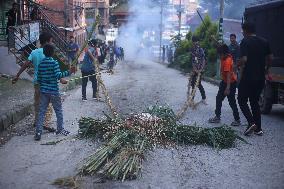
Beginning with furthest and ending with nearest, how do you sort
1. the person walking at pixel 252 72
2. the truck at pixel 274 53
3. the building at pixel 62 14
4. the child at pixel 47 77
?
the building at pixel 62 14 → the truck at pixel 274 53 → the person walking at pixel 252 72 → the child at pixel 47 77

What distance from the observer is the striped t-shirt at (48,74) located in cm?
794

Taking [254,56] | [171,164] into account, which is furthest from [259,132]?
[171,164]

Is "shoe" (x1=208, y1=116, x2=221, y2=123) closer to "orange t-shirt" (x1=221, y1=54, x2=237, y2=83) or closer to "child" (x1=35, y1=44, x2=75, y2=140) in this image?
"orange t-shirt" (x1=221, y1=54, x2=237, y2=83)

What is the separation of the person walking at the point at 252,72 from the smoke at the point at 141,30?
137 ft

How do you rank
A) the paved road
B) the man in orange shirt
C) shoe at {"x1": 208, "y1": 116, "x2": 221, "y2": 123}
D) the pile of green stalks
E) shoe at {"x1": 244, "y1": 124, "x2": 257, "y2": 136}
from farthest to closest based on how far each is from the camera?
shoe at {"x1": 208, "y1": 116, "x2": 221, "y2": 123}, the man in orange shirt, shoe at {"x1": 244, "y1": 124, "x2": 257, "y2": 136}, the pile of green stalks, the paved road

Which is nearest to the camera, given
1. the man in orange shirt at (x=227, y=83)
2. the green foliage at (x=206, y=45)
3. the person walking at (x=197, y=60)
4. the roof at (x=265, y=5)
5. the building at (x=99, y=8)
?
the man in orange shirt at (x=227, y=83)

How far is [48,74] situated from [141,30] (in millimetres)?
47901

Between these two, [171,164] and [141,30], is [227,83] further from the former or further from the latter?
[141,30]

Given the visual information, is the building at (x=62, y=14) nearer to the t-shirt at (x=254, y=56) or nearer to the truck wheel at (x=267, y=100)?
the truck wheel at (x=267, y=100)

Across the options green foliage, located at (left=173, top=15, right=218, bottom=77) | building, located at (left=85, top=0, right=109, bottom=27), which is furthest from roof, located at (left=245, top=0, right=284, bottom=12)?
building, located at (left=85, top=0, right=109, bottom=27)

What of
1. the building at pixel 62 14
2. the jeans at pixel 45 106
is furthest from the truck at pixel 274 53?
the building at pixel 62 14

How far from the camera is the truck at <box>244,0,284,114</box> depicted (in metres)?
10.2

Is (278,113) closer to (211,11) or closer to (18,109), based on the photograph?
(18,109)

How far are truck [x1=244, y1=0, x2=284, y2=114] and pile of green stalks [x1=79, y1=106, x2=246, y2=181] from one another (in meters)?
3.11
